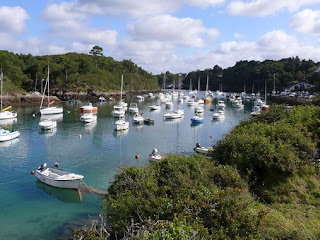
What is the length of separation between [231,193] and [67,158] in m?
23.1

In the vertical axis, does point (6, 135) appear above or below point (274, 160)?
below

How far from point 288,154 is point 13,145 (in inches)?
1155

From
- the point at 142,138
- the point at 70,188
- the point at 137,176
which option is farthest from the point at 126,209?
the point at 142,138

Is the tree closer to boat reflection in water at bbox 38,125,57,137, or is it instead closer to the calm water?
the calm water

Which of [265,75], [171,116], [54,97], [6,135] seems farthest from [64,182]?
[265,75]

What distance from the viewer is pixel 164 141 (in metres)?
41.6

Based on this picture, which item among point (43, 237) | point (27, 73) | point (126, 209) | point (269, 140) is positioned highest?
point (27, 73)

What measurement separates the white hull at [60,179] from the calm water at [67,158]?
0.47 meters

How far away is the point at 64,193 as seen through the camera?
22.4 meters

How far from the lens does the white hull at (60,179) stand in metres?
22.4

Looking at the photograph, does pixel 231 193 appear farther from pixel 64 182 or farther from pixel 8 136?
pixel 8 136

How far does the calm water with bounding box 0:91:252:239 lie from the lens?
18422mm

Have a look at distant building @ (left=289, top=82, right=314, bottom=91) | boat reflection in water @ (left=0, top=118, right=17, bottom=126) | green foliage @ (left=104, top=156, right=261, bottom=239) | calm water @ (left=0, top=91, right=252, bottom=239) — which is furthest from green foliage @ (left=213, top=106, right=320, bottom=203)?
distant building @ (left=289, top=82, right=314, bottom=91)

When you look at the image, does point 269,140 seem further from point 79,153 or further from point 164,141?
point 164,141
